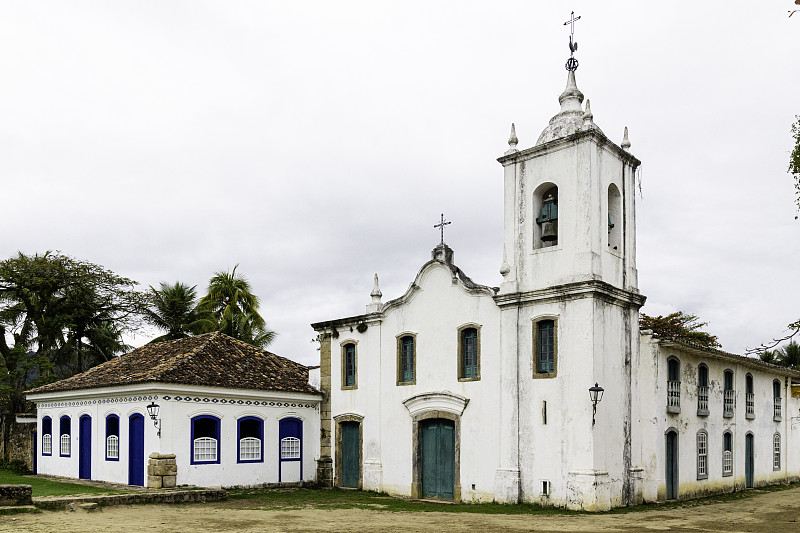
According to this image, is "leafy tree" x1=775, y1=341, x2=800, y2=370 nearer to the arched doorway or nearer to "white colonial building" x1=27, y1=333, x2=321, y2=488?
the arched doorway

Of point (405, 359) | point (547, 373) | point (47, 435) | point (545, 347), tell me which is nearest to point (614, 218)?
point (545, 347)

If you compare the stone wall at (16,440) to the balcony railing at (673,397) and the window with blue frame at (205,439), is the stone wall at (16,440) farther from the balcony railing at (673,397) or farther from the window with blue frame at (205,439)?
the balcony railing at (673,397)

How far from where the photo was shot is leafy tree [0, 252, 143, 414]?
3142 cm

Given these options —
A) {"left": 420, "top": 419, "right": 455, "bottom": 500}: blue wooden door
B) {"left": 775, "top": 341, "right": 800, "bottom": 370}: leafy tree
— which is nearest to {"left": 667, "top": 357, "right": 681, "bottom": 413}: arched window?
{"left": 420, "top": 419, "right": 455, "bottom": 500}: blue wooden door

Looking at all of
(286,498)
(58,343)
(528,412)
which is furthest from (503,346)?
(58,343)

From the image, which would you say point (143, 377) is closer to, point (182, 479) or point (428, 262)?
point (182, 479)

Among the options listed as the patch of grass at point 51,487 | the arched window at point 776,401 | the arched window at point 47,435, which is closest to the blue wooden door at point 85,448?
the patch of grass at point 51,487

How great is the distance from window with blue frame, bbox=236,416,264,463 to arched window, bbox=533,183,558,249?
29.6 ft

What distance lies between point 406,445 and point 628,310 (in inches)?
258

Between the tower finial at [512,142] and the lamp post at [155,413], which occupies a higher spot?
the tower finial at [512,142]

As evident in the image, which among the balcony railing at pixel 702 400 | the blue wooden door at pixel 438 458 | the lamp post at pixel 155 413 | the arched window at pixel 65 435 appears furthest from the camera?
the arched window at pixel 65 435

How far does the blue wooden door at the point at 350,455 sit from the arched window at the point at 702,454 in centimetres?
884

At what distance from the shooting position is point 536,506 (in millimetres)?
17562

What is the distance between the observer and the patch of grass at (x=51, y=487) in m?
18.4
